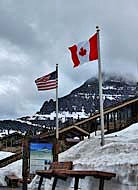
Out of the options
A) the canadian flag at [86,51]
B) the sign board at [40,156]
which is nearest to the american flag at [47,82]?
the canadian flag at [86,51]

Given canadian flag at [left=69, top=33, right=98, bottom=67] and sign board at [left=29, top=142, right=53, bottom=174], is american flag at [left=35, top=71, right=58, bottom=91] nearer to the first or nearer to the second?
canadian flag at [left=69, top=33, right=98, bottom=67]

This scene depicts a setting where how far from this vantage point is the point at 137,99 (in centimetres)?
4275

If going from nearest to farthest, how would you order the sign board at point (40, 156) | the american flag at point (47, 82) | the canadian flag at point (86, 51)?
the sign board at point (40, 156), the canadian flag at point (86, 51), the american flag at point (47, 82)

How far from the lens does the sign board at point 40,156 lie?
14988 millimetres

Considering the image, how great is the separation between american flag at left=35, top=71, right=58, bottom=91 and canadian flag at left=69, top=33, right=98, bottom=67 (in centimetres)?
336

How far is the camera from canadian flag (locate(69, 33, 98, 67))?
635 inches

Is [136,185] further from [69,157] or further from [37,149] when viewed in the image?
[69,157]

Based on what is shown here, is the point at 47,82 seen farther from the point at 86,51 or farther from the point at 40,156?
the point at 40,156

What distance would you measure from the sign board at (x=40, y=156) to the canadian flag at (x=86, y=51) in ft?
11.4

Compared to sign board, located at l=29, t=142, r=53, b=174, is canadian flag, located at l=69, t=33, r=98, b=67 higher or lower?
higher

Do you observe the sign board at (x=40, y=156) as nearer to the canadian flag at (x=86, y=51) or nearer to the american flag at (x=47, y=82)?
the canadian flag at (x=86, y=51)

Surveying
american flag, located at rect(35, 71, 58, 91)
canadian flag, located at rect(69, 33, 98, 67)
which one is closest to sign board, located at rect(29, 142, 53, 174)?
canadian flag, located at rect(69, 33, 98, 67)

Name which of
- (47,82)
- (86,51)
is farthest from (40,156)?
(47,82)

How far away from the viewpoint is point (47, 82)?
19.7m
